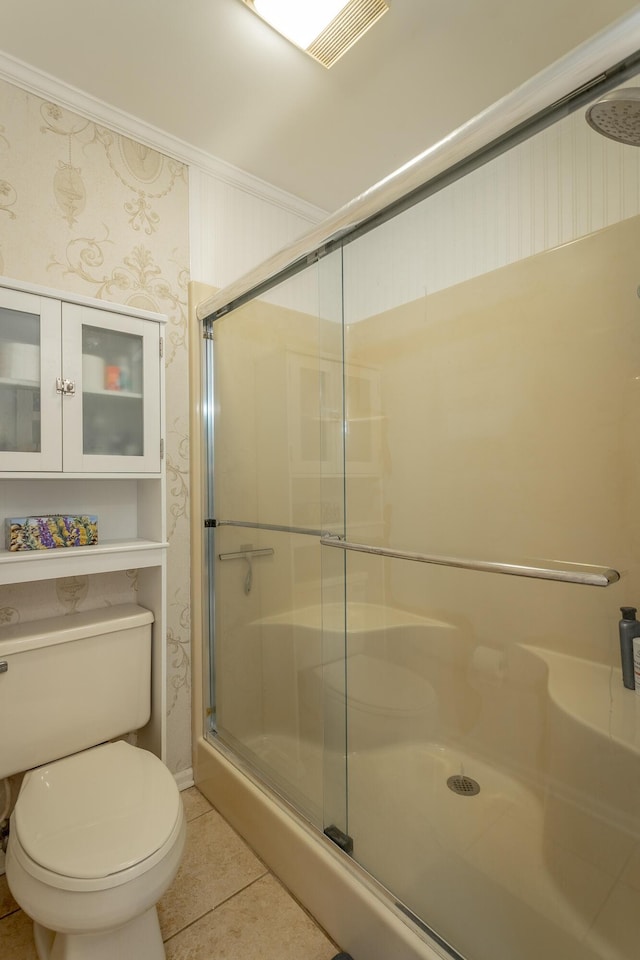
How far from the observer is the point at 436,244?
1.25 meters

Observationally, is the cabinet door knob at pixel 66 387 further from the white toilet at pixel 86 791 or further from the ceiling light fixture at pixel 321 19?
the ceiling light fixture at pixel 321 19

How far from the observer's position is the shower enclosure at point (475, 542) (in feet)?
3.24

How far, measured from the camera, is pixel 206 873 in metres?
1.53

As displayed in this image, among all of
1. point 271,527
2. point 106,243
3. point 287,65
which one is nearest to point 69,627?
point 271,527

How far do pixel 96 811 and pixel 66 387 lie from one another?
110 cm

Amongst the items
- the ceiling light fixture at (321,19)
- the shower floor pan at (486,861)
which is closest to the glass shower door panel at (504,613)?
the shower floor pan at (486,861)

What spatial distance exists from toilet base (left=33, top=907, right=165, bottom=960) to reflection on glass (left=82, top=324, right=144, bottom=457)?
1184mm

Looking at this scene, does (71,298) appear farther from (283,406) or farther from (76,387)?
(283,406)

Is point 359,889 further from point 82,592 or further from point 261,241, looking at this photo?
point 261,241

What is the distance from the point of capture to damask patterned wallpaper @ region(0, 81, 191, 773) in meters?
1.56

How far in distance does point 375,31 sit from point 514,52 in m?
0.44

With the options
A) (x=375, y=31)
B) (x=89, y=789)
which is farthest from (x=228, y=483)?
(x=375, y=31)

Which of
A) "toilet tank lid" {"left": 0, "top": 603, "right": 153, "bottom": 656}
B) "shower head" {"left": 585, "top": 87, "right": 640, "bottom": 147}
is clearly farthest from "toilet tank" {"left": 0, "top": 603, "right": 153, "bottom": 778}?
"shower head" {"left": 585, "top": 87, "right": 640, "bottom": 147}

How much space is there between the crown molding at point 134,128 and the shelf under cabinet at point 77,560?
1426mm
